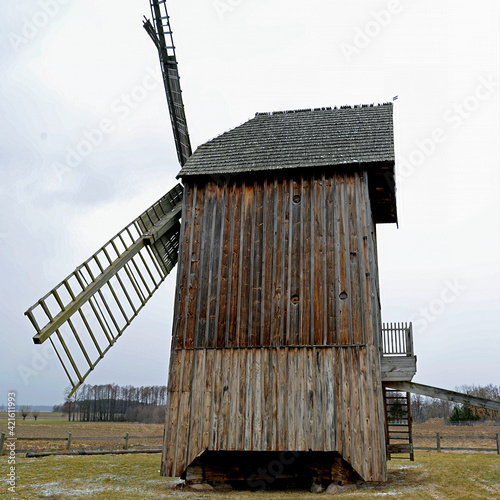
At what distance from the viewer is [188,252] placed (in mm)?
12547

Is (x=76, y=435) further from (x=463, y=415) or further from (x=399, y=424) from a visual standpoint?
(x=463, y=415)

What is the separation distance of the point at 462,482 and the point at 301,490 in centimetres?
380

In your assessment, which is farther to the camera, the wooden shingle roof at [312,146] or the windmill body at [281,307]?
the wooden shingle roof at [312,146]

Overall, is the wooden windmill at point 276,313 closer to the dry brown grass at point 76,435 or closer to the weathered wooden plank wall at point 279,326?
the weathered wooden plank wall at point 279,326

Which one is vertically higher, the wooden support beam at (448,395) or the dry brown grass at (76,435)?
the wooden support beam at (448,395)

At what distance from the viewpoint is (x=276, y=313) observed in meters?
11.5

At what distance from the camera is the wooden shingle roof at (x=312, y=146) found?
12.3 meters

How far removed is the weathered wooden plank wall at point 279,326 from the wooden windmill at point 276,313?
26 mm

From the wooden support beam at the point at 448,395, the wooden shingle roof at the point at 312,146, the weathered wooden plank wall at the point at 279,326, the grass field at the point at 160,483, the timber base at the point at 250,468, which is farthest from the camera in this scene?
the wooden shingle roof at the point at 312,146

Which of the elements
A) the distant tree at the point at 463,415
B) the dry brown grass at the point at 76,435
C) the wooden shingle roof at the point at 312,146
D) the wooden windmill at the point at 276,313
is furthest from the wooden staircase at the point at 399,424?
the distant tree at the point at 463,415

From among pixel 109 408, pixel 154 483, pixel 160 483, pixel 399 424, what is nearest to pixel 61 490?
pixel 154 483

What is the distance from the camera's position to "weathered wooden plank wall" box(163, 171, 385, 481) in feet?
34.9

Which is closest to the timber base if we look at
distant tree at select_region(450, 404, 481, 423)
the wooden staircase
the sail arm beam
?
the wooden staircase

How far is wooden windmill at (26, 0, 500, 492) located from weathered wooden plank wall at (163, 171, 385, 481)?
0.03 meters
